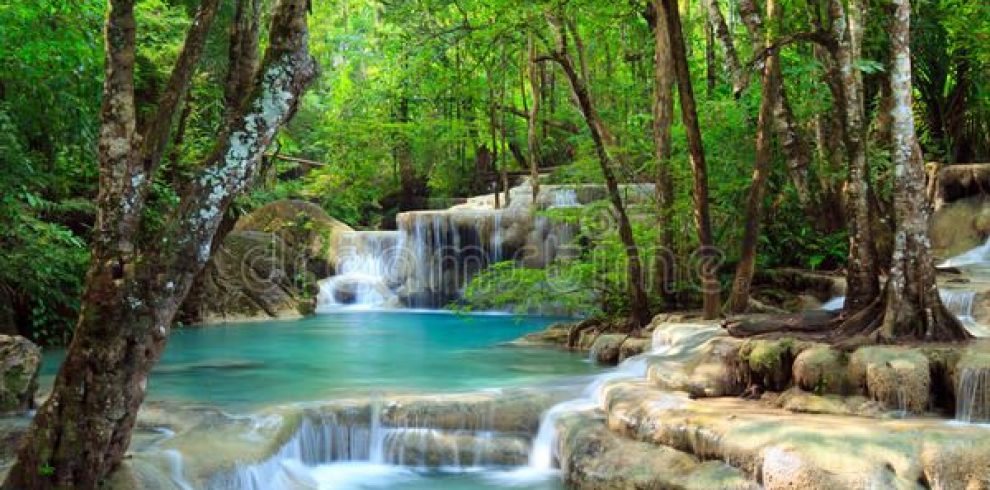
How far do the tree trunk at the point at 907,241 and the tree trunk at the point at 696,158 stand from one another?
3.57 meters

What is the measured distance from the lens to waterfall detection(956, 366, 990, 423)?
6.59 metres

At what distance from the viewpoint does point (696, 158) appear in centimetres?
1143

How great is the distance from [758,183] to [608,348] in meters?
Result: 2.97

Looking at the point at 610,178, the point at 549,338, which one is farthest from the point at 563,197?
the point at 610,178

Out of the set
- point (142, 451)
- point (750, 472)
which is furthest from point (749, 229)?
point (142, 451)

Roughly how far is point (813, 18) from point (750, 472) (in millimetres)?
5199

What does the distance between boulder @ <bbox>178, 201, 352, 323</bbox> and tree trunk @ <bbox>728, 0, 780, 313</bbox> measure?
10509mm

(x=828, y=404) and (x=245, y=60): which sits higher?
(x=245, y=60)

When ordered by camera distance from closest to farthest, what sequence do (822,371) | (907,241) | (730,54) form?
(822,371) < (907,241) < (730,54)

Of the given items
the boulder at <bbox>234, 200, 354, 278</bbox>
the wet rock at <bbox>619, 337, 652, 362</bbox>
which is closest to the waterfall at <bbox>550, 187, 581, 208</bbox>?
the boulder at <bbox>234, 200, 354, 278</bbox>

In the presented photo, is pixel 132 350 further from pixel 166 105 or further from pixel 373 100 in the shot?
pixel 373 100

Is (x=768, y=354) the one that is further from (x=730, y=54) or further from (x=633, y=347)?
(x=730, y=54)

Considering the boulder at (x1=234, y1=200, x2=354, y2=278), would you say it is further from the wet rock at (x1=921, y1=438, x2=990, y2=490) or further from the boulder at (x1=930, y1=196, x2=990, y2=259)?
the wet rock at (x1=921, y1=438, x2=990, y2=490)

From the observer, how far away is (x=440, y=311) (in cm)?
2227
